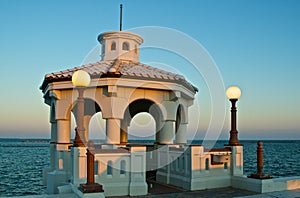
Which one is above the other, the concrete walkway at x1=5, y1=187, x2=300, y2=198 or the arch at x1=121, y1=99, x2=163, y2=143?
the arch at x1=121, y1=99, x2=163, y2=143

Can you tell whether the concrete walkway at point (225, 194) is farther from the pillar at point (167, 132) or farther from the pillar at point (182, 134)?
the pillar at point (182, 134)

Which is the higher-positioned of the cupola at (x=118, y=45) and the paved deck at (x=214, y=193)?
the cupola at (x=118, y=45)

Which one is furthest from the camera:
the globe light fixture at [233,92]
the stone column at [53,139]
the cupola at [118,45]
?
the cupola at [118,45]

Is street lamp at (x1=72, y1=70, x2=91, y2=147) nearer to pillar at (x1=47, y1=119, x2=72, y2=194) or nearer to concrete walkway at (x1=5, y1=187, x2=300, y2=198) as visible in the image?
concrete walkway at (x1=5, y1=187, x2=300, y2=198)

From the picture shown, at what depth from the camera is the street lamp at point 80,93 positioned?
9.46 meters

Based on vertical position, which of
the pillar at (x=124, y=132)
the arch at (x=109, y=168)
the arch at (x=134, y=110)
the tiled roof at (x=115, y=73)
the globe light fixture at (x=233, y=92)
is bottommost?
the arch at (x=109, y=168)

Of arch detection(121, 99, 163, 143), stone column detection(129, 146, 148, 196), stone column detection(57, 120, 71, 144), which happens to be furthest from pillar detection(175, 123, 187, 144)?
stone column detection(129, 146, 148, 196)

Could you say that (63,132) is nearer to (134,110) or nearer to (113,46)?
(113,46)

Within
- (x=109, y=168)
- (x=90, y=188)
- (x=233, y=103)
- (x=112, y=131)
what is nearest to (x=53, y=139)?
(x=112, y=131)

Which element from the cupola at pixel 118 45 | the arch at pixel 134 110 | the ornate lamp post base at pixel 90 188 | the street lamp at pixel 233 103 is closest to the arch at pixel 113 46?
the cupola at pixel 118 45

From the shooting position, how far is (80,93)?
966 cm

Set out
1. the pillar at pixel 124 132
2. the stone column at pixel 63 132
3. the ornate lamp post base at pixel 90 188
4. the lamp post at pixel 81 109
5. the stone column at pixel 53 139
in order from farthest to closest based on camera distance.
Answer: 1. the pillar at pixel 124 132
2. the stone column at pixel 53 139
3. the stone column at pixel 63 132
4. the lamp post at pixel 81 109
5. the ornate lamp post base at pixel 90 188

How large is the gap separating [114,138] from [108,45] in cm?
502

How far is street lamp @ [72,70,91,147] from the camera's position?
9.46m
